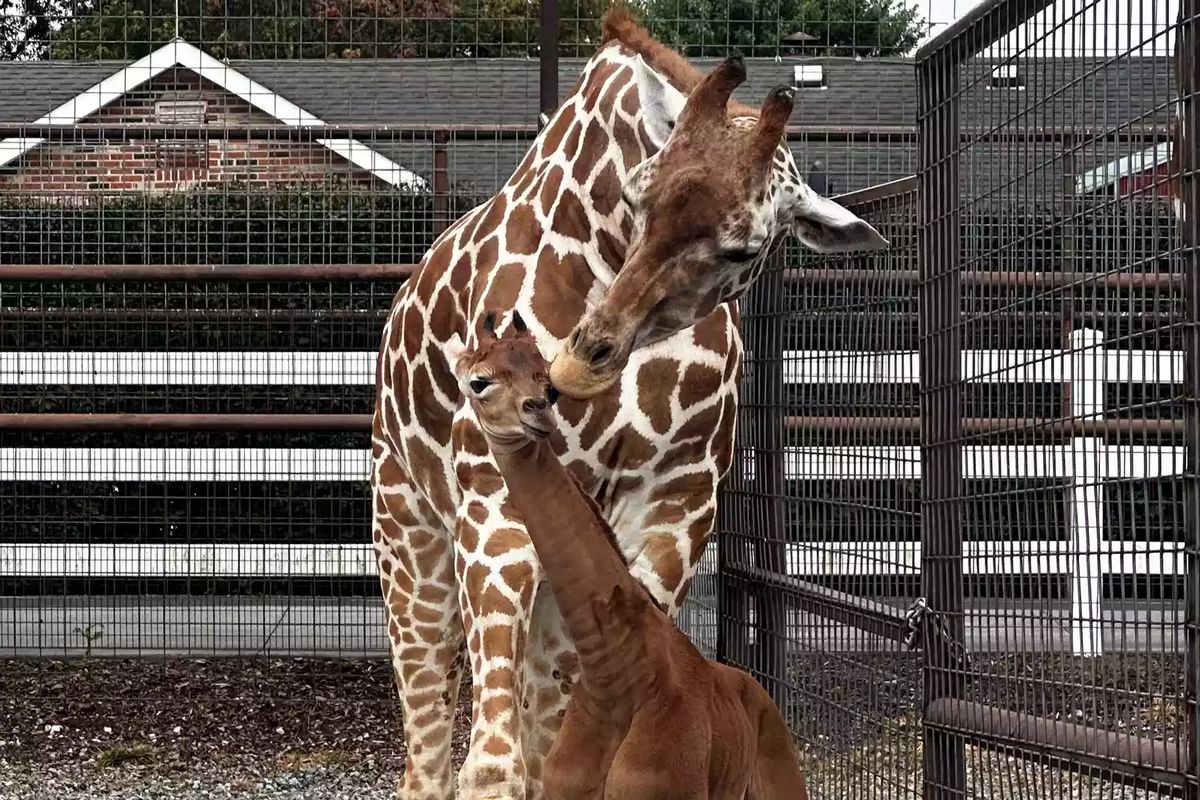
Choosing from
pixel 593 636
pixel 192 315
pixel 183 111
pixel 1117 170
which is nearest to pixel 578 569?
pixel 593 636

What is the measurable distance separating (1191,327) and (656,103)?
1.61m

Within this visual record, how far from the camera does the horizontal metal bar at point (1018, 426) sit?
139 inches

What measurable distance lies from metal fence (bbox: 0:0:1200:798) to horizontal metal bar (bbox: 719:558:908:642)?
17mm

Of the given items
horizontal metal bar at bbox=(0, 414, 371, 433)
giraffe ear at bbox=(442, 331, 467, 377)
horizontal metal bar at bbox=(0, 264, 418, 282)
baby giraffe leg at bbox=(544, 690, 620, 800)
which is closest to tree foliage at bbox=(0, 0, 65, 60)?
horizontal metal bar at bbox=(0, 264, 418, 282)

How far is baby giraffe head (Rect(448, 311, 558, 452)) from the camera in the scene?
3529 mm

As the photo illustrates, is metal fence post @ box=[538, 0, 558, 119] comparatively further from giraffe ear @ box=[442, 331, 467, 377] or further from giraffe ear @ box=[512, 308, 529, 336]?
giraffe ear @ box=[512, 308, 529, 336]

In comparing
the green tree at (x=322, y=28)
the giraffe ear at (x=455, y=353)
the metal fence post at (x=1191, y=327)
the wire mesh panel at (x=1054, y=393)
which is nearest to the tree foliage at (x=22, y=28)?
the green tree at (x=322, y=28)

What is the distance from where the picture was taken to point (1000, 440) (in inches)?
160

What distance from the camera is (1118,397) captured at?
337cm

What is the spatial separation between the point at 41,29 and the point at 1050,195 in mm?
13888

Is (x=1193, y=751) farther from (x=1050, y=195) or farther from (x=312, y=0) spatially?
(x=312, y=0)

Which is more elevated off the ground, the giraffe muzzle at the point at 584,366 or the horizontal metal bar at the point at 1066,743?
the giraffe muzzle at the point at 584,366

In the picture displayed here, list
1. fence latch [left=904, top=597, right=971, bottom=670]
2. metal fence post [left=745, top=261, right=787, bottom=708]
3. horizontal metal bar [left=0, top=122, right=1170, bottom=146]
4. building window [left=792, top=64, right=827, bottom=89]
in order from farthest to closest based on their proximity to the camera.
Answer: building window [left=792, top=64, right=827, bottom=89] → horizontal metal bar [left=0, top=122, right=1170, bottom=146] → metal fence post [left=745, top=261, right=787, bottom=708] → fence latch [left=904, top=597, right=971, bottom=670]

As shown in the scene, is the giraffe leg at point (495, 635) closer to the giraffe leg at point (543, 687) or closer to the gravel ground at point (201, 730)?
the giraffe leg at point (543, 687)
